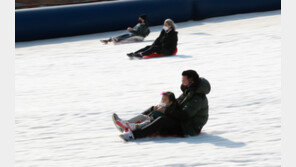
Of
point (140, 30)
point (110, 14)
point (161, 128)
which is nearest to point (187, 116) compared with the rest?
point (161, 128)

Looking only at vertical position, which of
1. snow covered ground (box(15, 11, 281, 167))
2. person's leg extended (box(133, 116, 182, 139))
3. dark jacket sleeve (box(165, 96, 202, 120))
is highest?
dark jacket sleeve (box(165, 96, 202, 120))

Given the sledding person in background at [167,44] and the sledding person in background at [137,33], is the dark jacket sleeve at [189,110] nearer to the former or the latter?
the sledding person in background at [167,44]

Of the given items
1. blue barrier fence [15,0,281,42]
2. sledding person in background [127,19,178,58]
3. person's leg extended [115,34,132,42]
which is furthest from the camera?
blue barrier fence [15,0,281,42]

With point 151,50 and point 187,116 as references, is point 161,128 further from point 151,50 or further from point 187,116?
point 151,50

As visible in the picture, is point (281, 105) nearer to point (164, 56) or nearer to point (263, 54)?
point (263, 54)

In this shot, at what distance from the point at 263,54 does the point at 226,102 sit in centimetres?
319

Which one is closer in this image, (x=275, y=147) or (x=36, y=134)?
(x=275, y=147)

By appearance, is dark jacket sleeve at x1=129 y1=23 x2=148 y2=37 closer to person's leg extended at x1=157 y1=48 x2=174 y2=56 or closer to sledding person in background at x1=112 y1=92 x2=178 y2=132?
person's leg extended at x1=157 y1=48 x2=174 y2=56

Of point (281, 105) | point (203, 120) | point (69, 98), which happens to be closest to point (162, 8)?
point (69, 98)

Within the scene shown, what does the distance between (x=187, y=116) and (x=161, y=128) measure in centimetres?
30

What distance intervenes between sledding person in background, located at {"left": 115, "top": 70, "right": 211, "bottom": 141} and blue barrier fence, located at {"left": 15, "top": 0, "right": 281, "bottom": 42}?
8.36 metres

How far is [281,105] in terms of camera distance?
22.4ft

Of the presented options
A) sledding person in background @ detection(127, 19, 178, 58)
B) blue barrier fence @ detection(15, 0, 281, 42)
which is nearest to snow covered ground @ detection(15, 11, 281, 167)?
sledding person in background @ detection(127, 19, 178, 58)

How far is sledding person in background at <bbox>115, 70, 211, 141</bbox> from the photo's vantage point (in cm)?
554
